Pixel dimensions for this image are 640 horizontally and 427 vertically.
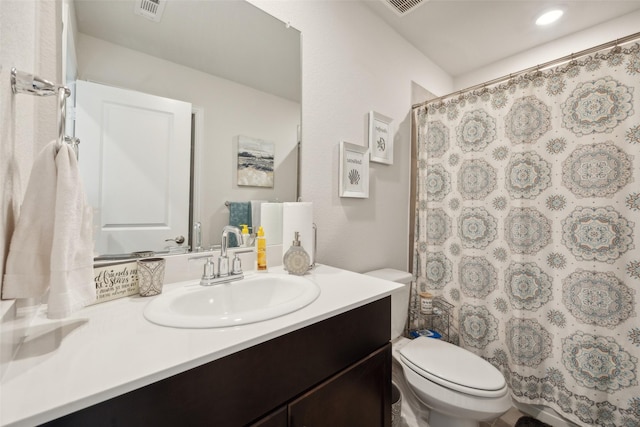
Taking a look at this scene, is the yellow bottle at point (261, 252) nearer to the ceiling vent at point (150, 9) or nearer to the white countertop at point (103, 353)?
the white countertop at point (103, 353)

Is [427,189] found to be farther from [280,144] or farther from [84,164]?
[84,164]

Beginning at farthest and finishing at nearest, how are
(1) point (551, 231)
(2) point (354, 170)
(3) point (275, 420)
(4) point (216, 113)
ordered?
1. (2) point (354, 170)
2. (1) point (551, 231)
3. (4) point (216, 113)
4. (3) point (275, 420)

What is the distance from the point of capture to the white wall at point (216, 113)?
31.9 inches

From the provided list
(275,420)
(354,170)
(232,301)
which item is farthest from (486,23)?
(275,420)

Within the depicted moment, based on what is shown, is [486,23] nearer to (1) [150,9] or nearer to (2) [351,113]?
(2) [351,113]

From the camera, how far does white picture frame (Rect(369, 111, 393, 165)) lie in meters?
1.59

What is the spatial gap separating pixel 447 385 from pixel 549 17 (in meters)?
2.24

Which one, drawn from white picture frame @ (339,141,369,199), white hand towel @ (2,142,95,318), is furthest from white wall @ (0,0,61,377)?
white picture frame @ (339,141,369,199)

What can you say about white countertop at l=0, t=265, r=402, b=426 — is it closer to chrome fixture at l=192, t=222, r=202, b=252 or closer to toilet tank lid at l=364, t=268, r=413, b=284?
chrome fixture at l=192, t=222, r=202, b=252

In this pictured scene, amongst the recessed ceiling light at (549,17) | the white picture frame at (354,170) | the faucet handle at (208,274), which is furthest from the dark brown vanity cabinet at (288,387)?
the recessed ceiling light at (549,17)

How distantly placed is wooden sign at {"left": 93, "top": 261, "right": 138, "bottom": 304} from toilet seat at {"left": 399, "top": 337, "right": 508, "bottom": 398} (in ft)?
3.85

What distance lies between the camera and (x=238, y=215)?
3.53ft

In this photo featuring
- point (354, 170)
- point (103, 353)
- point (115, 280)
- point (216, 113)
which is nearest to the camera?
point (103, 353)

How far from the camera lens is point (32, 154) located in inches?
24.2
